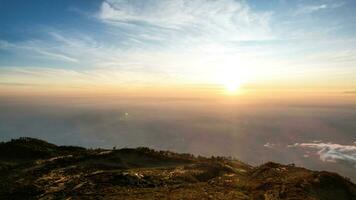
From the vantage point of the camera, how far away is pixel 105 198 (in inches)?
628

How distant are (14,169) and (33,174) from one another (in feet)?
11.4

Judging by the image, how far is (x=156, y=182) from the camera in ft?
63.6

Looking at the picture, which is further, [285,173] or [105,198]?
[285,173]

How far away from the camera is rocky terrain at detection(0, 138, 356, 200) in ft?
56.4

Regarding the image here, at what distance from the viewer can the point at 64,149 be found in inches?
1481

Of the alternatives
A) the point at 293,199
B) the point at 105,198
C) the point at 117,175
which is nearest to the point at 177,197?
the point at 105,198

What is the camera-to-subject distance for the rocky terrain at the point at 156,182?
56.4ft

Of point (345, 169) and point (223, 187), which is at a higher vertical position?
point (223, 187)

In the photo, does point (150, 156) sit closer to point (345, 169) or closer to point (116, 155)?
point (116, 155)

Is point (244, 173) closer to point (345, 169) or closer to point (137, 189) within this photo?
point (137, 189)

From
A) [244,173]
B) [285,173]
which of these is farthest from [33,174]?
[285,173]

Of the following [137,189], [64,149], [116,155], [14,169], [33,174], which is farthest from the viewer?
[64,149]

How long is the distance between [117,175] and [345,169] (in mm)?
194266

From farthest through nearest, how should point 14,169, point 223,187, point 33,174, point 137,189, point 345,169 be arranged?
point 345,169
point 14,169
point 33,174
point 223,187
point 137,189
